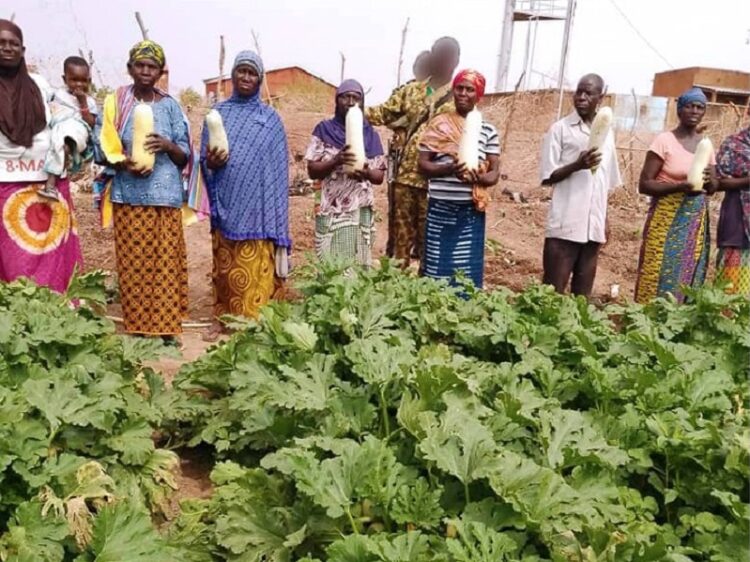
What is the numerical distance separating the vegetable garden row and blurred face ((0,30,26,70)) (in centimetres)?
171

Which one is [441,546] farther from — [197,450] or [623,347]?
[197,450]

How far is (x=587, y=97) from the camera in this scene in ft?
16.2

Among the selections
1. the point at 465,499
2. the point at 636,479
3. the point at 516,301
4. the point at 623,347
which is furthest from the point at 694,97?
the point at 465,499

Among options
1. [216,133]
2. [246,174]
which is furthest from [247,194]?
[216,133]

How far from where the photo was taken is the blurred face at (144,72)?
4461 millimetres

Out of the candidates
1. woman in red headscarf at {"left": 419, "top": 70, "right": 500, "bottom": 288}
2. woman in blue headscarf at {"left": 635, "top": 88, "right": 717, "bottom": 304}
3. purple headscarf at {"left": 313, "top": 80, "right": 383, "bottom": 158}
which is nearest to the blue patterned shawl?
purple headscarf at {"left": 313, "top": 80, "right": 383, "bottom": 158}

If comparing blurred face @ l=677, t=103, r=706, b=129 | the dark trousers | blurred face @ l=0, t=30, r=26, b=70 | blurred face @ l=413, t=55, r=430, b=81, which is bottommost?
the dark trousers

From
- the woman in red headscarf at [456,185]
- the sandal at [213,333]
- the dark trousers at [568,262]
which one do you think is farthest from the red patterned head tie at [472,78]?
the sandal at [213,333]

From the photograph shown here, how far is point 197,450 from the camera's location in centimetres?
346

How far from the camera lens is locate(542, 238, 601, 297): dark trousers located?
529cm

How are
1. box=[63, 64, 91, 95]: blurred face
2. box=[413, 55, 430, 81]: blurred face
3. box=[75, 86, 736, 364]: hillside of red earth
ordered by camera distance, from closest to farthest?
box=[413, 55, 430, 81]: blurred face → box=[63, 64, 91, 95]: blurred face → box=[75, 86, 736, 364]: hillside of red earth

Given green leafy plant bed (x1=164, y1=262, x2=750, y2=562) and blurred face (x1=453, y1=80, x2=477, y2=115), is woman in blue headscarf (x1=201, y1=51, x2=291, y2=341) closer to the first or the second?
blurred face (x1=453, y1=80, x2=477, y2=115)

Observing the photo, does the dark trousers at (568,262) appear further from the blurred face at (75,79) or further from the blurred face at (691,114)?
the blurred face at (75,79)

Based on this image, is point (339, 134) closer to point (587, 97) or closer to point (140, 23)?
point (587, 97)
